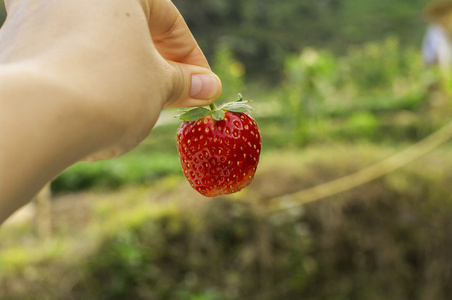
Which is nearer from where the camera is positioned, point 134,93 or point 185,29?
point 134,93

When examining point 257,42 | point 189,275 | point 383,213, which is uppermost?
point 383,213

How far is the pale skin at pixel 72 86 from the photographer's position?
29 cm

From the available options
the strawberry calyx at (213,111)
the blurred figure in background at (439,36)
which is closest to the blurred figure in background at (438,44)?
the blurred figure in background at (439,36)

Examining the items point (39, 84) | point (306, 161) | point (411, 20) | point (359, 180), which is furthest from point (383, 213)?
point (411, 20)

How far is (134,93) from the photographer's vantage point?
37 centimetres

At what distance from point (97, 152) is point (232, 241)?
1.68m

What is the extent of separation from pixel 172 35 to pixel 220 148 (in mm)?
122

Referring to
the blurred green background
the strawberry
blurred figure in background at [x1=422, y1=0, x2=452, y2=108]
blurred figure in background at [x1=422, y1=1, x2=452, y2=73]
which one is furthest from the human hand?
blurred figure in background at [x1=422, y1=1, x2=452, y2=73]

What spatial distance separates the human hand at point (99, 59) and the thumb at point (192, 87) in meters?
0.01

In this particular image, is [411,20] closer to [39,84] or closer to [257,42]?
[257,42]

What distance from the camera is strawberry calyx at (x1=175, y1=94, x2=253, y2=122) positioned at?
1.73 ft

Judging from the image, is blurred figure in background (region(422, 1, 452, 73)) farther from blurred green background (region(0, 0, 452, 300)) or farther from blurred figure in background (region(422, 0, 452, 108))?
blurred green background (region(0, 0, 452, 300))

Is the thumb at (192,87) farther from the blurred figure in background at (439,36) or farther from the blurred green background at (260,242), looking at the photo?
the blurred figure in background at (439,36)

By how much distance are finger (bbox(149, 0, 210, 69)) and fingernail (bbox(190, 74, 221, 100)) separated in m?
0.04
